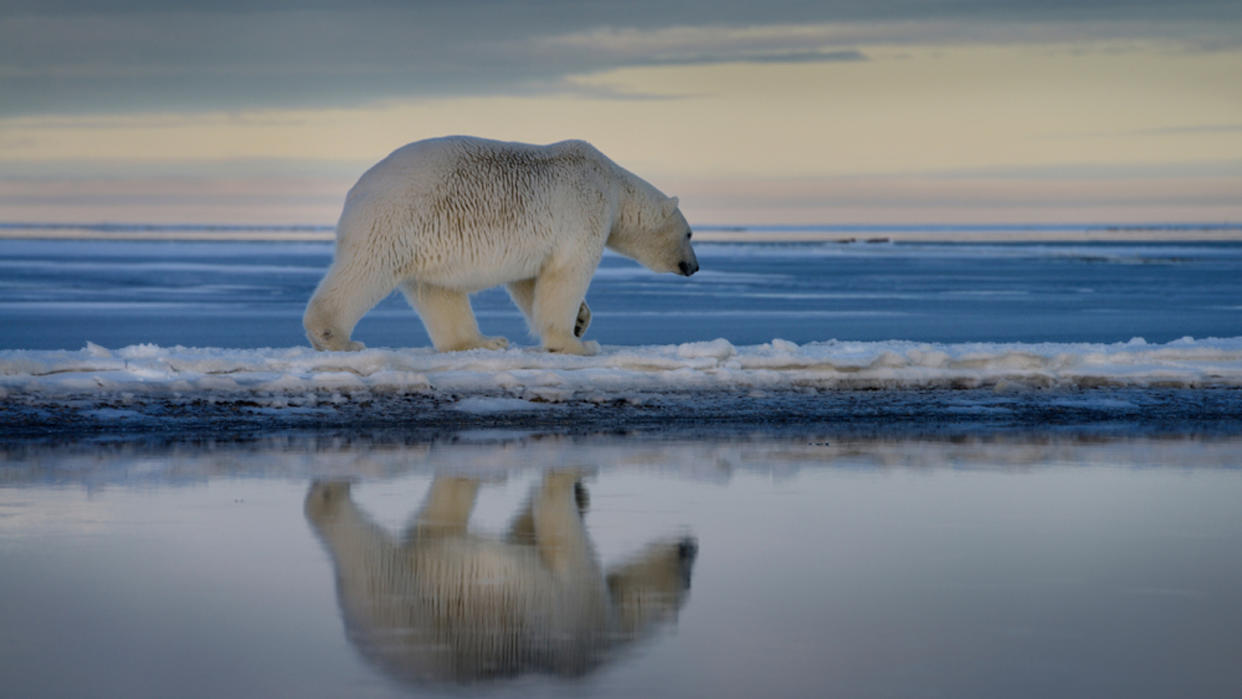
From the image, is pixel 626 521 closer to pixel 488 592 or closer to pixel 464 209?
pixel 488 592

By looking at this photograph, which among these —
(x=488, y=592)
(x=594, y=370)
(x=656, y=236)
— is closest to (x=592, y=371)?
(x=594, y=370)

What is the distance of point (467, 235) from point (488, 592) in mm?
5662

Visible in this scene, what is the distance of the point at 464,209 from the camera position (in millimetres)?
9469

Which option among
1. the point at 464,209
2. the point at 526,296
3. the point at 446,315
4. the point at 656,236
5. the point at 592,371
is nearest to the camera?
the point at 592,371

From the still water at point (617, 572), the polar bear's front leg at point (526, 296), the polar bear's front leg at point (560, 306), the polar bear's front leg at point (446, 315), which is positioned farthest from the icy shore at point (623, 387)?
the still water at point (617, 572)

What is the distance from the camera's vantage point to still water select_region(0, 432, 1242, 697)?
3324 millimetres

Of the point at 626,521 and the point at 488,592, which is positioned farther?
the point at 626,521

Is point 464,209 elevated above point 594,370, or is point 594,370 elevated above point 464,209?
point 464,209

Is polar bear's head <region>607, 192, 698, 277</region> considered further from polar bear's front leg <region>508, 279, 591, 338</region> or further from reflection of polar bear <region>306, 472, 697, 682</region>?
reflection of polar bear <region>306, 472, 697, 682</region>

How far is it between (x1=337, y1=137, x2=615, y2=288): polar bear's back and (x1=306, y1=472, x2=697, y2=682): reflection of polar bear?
4208 millimetres

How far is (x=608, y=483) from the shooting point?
19.1 ft

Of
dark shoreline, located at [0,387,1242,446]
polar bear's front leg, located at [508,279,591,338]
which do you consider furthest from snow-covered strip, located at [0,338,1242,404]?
polar bear's front leg, located at [508,279,591,338]

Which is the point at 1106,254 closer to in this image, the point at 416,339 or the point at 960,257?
the point at 960,257

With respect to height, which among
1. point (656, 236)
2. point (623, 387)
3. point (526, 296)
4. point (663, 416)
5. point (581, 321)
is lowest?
point (663, 416)
